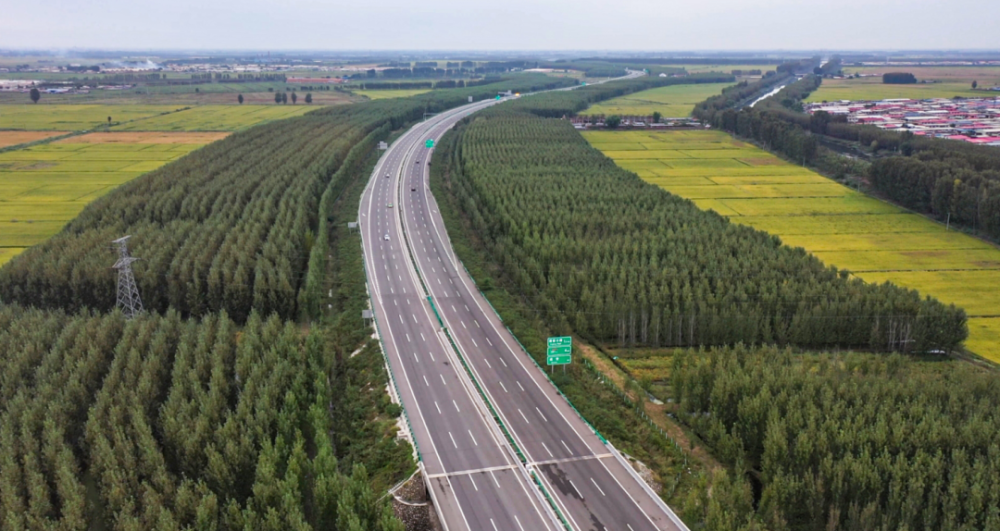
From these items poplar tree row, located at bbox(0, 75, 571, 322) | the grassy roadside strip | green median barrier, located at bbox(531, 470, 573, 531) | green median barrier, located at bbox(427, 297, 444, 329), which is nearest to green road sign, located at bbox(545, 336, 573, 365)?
the grassy roadside strip

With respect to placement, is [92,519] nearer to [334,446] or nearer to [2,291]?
[334,446]

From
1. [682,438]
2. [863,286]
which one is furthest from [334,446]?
[863,286]

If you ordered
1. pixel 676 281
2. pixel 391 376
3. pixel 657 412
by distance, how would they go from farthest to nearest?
pixel 676 281 < pixel 391 376 < pixel 657 412

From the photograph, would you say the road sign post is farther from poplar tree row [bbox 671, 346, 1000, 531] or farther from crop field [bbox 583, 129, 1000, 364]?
poplar tree row [bbox 671, 346, 1000, 531]

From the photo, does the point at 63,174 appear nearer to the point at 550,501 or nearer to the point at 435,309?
the point at 435,309

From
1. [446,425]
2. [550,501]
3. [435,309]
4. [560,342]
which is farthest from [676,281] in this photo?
[550,501]

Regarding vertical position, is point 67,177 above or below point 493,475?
above
